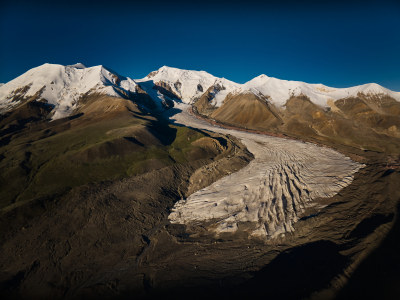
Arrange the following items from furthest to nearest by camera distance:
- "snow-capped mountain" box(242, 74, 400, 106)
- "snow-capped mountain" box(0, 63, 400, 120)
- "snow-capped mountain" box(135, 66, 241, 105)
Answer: "snow-capped mountain" box(135, 66, 241, 105), "snow-capped mountain" box(0, 63, 400, 120), "snow-capped mountain" box(242, 74, 400, 106)

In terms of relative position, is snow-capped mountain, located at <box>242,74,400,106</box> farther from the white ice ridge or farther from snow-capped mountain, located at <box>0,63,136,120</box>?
snow-capped mountain, located at <box>0,63,136,120</box>

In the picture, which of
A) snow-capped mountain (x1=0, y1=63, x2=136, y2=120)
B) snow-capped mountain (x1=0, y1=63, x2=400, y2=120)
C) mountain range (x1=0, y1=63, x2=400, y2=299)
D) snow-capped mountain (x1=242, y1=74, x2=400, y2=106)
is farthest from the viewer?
snow-capped mountain (x1=0, y1=63, x2=136, y2=120)

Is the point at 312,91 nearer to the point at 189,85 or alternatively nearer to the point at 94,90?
the point at 94,90

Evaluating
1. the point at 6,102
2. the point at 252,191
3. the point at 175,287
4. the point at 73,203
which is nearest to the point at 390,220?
the point at 252,191

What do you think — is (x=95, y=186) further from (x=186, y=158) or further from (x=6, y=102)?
(x=6, y=102)

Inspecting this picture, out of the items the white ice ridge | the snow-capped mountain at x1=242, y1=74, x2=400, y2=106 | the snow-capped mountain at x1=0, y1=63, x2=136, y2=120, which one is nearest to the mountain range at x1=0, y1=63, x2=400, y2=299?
the white ice ridge

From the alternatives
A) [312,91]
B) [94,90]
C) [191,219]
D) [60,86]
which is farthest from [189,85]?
[191,219]

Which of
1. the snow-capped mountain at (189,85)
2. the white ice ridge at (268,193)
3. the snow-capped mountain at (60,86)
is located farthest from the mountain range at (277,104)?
the white ice ridge at (268,193)
